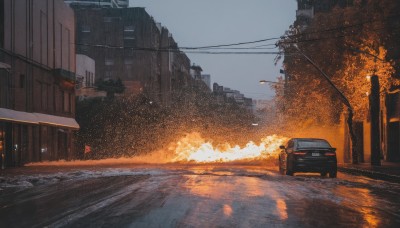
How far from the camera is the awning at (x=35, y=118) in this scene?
1228 inches

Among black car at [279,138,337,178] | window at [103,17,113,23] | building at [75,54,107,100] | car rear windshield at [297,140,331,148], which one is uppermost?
window at [103,17,113,23]

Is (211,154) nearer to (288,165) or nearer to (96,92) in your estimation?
(288,165)

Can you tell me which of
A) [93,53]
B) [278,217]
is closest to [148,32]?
[93,53]

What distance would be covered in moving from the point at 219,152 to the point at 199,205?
28915 mm

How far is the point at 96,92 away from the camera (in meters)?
65.6

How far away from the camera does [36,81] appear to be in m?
38.8

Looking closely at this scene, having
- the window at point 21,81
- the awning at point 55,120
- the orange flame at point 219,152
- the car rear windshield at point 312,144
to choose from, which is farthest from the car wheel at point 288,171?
the awning at point 55,120

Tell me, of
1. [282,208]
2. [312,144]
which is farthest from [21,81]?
[282,208]

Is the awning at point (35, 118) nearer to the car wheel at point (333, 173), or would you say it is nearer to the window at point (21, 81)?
the window at point (21, 81)

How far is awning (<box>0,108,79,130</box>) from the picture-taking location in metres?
31.2

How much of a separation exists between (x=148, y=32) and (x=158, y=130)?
63.9 ft

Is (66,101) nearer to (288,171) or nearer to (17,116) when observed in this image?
(17,116)

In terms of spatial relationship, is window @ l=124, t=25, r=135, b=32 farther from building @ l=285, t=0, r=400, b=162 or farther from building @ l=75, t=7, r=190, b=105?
building @ l=285, t=0, r=400, b=162

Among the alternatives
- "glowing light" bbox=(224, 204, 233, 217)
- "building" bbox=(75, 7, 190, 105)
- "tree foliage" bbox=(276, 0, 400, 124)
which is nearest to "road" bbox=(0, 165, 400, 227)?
"glowing light" bbox=(224, 204, 233, 217)
